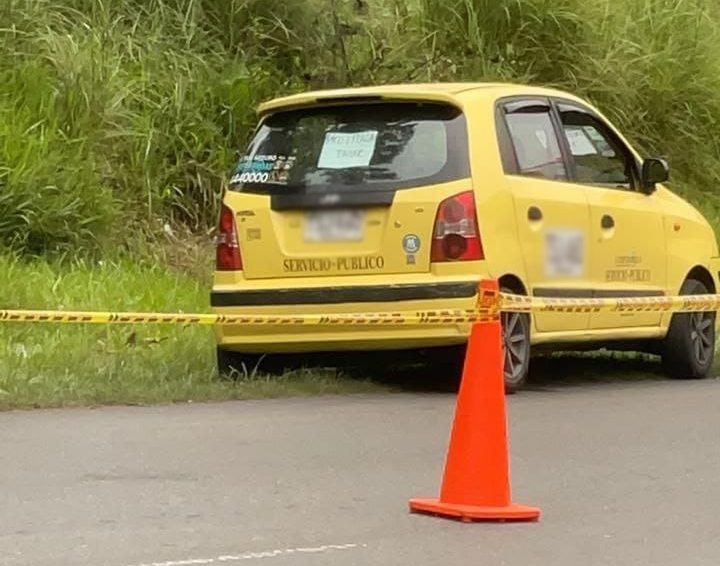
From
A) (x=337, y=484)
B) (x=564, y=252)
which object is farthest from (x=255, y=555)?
(x=564, y=252)

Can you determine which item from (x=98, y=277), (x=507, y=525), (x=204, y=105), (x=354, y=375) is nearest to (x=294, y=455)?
(x=507, y=525)

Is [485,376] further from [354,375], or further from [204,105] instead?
[204,105]

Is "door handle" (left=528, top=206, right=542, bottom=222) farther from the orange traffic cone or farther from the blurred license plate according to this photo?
the orange traffic cone

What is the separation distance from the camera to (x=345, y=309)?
9430mm

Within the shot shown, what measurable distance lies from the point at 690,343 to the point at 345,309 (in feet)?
9.52

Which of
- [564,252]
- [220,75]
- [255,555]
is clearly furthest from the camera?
[220,75]

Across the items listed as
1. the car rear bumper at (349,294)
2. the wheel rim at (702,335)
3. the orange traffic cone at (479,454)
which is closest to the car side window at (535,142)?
the car rear bumper at (349,294)

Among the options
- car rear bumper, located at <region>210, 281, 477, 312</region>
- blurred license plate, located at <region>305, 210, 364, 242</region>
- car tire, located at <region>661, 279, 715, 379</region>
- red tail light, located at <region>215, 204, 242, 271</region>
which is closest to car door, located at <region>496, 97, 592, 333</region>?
car rear bumper, located at <region>210, 281, 477, 312</region>

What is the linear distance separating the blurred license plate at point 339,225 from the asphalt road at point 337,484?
947 millimetres

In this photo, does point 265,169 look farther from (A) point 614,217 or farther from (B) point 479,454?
(B) point 479,454

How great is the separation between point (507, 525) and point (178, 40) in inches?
417

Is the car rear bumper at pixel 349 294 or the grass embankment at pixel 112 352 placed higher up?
the car rear bumper at pixel 349 294

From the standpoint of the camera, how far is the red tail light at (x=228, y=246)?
32.0 ft

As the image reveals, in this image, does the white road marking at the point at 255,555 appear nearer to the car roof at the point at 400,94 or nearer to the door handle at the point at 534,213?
the door handle at the point at 534,213
